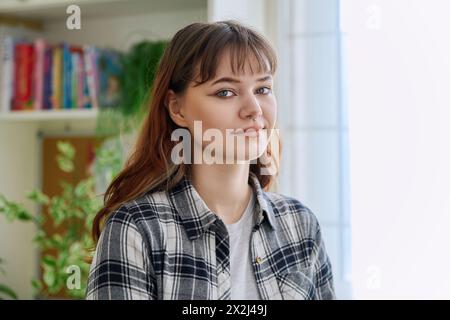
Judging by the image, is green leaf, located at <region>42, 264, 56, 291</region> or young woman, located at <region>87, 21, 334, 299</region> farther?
green leaf, located at <region>42, 264, 56, 291</region>

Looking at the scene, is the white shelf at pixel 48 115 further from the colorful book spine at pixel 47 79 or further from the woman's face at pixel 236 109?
the woman's face at pixel 236 109

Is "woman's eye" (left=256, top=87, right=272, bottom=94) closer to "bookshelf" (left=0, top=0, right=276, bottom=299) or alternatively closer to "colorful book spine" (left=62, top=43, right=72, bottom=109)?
"bookshelf" (left=0, top=0, right=276, bottom=299)

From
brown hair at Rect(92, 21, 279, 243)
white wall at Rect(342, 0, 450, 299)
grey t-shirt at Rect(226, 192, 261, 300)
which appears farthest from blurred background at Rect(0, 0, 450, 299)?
grey t-shirt at Rect(226, 192, 261, 300)

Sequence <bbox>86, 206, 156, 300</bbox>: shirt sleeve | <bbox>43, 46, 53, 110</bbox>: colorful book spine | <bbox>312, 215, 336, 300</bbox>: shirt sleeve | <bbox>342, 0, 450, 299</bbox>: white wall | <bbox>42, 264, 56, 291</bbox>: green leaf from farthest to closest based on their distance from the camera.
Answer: <bbox>43, 46, 53, 110</bbox>: colorful book spine
<bbox>42, 264, 56, 291</bbox>: green leaf
<bbox>342, 0, 450, 299</bbox>: white wall
<bbox>312, 215, 336, 300</bbox>: shirt sleeve
<bbox>86, 206, 156, 300</bbox>: shirt sleeve

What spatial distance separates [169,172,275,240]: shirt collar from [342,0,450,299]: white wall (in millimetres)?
421

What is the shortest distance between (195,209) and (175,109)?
14cm

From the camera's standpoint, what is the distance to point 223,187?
0.82 metres

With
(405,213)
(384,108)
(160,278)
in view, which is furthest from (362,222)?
(160,278)

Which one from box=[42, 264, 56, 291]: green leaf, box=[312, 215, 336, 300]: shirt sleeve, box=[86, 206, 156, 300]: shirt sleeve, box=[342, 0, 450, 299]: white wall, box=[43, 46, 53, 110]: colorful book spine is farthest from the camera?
box=[43, 46, 53, 110]: colorful book spine

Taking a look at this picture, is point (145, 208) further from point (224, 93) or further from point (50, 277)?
point (50, 277)

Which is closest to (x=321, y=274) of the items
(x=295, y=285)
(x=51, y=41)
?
(x=295, y=285)

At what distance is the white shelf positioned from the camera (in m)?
1.53
